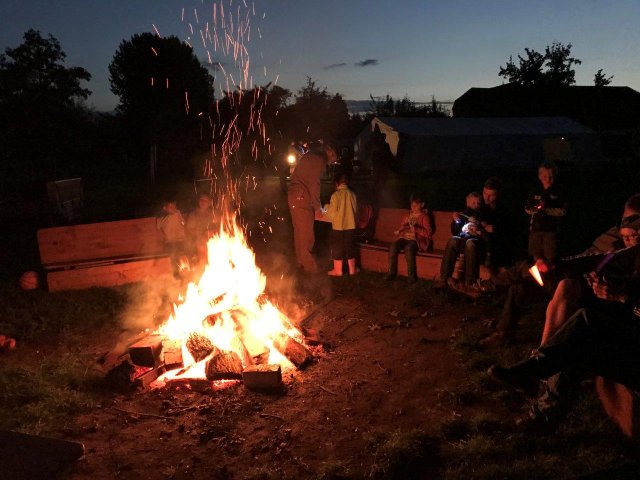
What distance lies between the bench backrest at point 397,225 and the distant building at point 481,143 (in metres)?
18.1

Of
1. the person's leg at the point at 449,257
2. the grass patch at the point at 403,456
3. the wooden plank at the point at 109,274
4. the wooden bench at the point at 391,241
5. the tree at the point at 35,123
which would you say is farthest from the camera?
the tree at the point at 35,123

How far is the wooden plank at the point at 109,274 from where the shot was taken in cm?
808

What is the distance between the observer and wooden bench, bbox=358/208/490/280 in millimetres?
7777

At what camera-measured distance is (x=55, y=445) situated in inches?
126

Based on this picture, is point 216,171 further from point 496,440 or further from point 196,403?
point 496,440

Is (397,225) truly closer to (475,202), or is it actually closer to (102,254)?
(475,202)

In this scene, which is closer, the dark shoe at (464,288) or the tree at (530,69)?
the dark shoe at (464,288)

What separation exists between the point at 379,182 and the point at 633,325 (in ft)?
37.0

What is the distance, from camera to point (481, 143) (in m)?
27.5

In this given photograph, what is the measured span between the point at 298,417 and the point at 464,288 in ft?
11.0

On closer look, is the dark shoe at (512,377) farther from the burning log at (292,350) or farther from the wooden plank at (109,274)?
the wooden plank at (109,274)

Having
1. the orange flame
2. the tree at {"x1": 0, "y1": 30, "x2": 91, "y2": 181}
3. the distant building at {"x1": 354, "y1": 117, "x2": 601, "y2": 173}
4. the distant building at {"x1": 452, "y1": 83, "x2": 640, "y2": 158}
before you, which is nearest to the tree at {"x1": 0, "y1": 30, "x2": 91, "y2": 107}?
the tree at {"x1": 0, "y1": 30, "x2": 91, "y2": 181}

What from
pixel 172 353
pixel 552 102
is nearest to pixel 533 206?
pixel 172 353

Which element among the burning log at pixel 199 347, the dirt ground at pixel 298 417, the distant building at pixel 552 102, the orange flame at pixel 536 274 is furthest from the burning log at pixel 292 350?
the distant building at pixel 552 102
